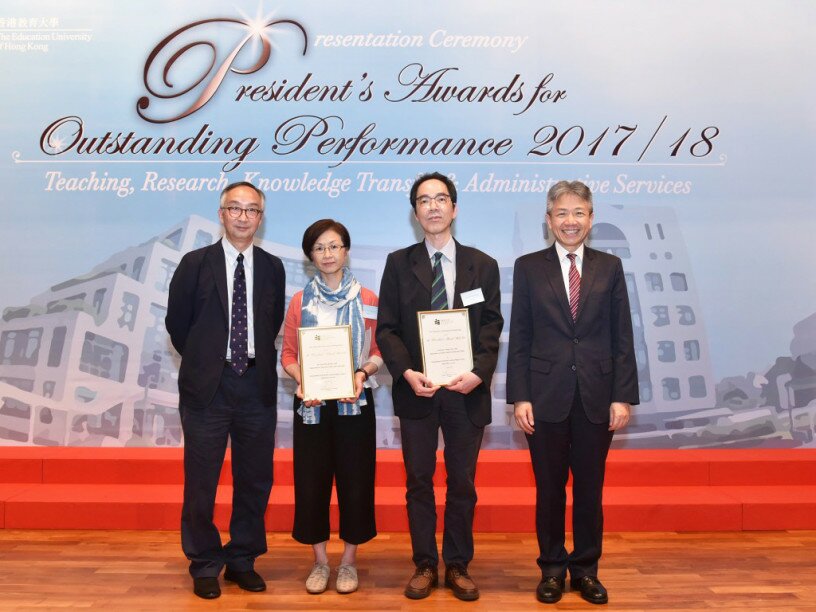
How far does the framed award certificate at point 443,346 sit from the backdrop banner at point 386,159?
5.53 feet

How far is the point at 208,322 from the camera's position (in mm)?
2961

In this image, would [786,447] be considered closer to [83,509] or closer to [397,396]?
[397,396]

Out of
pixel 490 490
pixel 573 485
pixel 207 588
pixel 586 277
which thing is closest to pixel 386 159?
pixel 586 277

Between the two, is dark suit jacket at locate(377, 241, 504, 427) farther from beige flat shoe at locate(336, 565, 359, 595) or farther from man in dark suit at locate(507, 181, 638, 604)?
beige flat shoe at locate(336, 565, 359, 595)

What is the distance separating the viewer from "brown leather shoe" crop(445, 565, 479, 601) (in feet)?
9.34

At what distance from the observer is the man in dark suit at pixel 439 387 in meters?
2.88

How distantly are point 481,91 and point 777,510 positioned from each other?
2962 millimetres

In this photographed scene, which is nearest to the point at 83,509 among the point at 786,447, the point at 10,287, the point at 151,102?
the point at 10,287

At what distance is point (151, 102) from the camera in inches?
178

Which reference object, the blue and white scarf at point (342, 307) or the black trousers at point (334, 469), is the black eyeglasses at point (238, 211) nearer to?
the blue and white scarf at point (342, 307)

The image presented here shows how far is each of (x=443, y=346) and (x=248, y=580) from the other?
1.30 metres

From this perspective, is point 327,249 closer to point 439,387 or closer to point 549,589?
point 439,387

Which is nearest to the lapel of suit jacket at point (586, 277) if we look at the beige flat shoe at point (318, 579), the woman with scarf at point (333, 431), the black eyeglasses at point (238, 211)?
the woman with scarf at point (333, 431)

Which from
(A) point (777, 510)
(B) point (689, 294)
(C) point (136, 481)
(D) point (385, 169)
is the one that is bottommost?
(A) point (777, 510)
